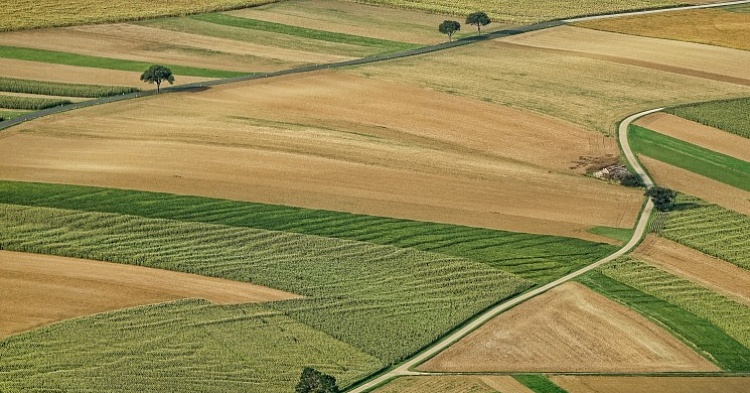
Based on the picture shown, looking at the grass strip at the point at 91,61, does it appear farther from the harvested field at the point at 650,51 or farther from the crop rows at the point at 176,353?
the crop rows at the point at 176,353

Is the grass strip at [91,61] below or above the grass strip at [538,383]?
above

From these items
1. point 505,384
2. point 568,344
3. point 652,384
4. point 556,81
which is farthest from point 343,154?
point 652,384

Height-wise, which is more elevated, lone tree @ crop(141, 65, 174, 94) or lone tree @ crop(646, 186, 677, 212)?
lone tree @ crop(141, 65, 174, 94)

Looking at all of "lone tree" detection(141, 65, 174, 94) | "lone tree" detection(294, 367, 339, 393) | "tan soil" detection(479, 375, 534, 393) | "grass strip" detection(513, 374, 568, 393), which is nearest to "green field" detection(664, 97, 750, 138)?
"lone tree" detection(141, 65, 174, 94)

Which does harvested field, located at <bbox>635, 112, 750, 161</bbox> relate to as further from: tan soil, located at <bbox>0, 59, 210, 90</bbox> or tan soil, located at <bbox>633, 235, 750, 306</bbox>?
tan soil, located at <bbox>0, 59, 210, 90</bbox>

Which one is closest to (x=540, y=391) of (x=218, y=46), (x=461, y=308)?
(x=461, y=308)

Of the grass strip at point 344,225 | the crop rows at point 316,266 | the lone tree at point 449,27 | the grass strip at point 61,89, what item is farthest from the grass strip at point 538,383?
the lone tree at point 449,27
